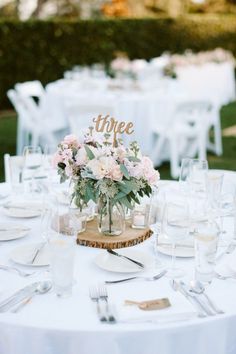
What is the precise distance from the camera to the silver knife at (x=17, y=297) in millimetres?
1633

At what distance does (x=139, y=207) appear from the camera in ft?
7.95

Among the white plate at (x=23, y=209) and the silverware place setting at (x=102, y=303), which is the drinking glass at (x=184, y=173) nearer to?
the white plate at (x=23, y=209)

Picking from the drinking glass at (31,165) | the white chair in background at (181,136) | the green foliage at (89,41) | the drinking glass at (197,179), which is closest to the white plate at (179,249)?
the drinking glass at (197,179)

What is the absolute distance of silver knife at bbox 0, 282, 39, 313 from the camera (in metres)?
1.63

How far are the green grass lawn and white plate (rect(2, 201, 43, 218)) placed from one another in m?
3.42

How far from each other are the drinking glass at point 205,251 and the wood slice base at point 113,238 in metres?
0.42

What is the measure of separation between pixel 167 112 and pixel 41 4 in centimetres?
1378

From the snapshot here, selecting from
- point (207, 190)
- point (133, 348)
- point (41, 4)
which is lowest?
point (133, 348)

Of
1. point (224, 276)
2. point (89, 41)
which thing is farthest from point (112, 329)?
point (89, 41)

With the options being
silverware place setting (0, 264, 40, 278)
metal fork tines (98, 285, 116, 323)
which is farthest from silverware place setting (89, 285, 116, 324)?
silverware place setting (0, 264, 40, 278)

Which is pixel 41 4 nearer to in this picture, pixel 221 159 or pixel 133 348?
pixel 221 159

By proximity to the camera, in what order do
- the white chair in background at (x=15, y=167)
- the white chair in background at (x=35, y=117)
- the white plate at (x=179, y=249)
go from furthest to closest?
the white chair in background at (x=35, y=117) < the white chair in background at (x=15, y=167) < the white plate at (x=179, y=249)

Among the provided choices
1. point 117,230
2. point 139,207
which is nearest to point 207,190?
point 139,207

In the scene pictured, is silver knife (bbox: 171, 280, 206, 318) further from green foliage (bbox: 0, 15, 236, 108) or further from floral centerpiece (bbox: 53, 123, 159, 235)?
green foliage (bbox: 0, 15, 236, 108)
